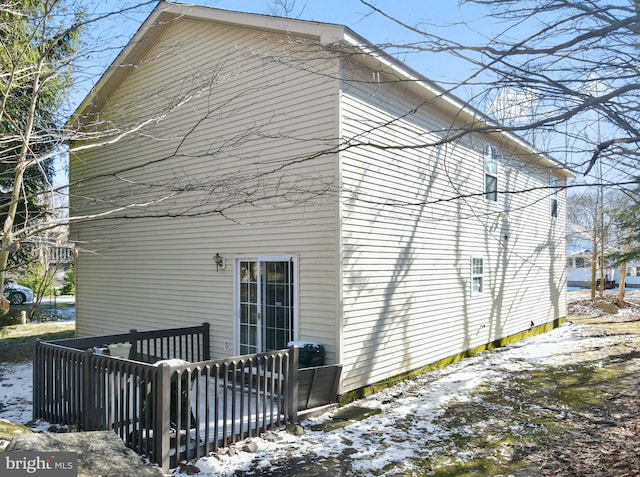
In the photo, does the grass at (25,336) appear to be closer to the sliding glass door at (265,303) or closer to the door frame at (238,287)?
the door frame at (238,287)

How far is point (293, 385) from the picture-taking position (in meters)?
6.17

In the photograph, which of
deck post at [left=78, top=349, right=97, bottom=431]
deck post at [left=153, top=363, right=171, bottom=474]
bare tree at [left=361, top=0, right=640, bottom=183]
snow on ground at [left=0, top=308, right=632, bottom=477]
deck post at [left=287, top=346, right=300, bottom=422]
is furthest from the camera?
deck post at [left=287, top=346, right=300, bottom=422]

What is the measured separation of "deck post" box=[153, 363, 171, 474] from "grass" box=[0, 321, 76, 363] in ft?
22.4

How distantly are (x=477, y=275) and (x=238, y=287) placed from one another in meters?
5.75

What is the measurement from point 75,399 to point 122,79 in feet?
25.6

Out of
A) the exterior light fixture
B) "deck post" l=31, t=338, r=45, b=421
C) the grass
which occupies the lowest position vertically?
the grass

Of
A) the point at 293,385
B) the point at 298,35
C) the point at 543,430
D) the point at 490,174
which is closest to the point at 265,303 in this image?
the point at 293,385

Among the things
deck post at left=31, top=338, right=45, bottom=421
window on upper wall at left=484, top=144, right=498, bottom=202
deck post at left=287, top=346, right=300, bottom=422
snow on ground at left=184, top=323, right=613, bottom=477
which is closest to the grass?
deck post at left=31, top=338, right=45, bottom=421

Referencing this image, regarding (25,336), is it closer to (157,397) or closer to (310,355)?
(310,355)

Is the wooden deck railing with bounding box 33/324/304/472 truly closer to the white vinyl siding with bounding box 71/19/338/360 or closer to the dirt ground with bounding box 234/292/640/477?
the dirt ground with bounding box 234/292/640/477

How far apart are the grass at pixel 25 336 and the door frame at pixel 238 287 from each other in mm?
5021

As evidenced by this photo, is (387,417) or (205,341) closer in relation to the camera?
(387,417)

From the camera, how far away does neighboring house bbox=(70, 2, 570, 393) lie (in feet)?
23.4

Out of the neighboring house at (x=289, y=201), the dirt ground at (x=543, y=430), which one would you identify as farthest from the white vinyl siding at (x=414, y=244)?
the dirt ground at (x=543, y=430)
